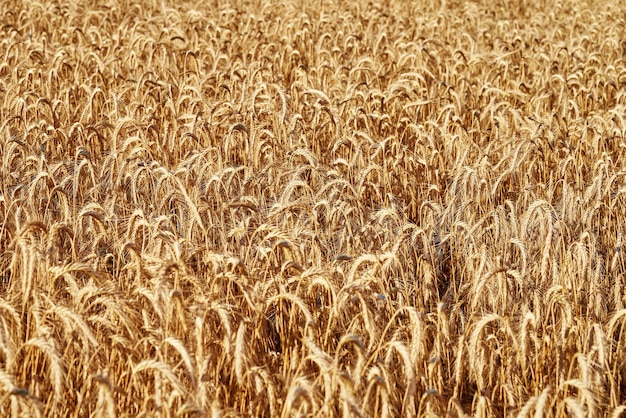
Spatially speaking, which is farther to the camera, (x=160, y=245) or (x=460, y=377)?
(x=160, y=245)

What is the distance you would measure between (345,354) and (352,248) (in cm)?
89

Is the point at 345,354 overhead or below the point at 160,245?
below

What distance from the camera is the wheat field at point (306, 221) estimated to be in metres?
3.25

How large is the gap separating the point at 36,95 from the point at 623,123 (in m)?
4.31

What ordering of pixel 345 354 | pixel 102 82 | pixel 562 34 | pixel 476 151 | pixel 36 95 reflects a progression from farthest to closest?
pixel 562 34 → pixel 102 82 → pixel 36 95 → pixel 476 151 → pixel 345 354

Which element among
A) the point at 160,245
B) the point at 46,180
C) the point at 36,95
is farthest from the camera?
the point at 36,95

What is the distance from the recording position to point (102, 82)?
24.2 feet

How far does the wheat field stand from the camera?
3250 mm

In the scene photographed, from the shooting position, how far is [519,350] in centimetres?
350

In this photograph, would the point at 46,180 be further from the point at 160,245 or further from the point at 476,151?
the point at 476,151

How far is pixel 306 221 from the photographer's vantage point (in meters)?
4.60

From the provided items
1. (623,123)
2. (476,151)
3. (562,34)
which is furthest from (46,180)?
(562,34)

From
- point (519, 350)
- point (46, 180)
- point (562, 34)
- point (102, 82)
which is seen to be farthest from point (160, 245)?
point (562, 34)

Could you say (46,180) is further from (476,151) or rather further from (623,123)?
(623,123)
